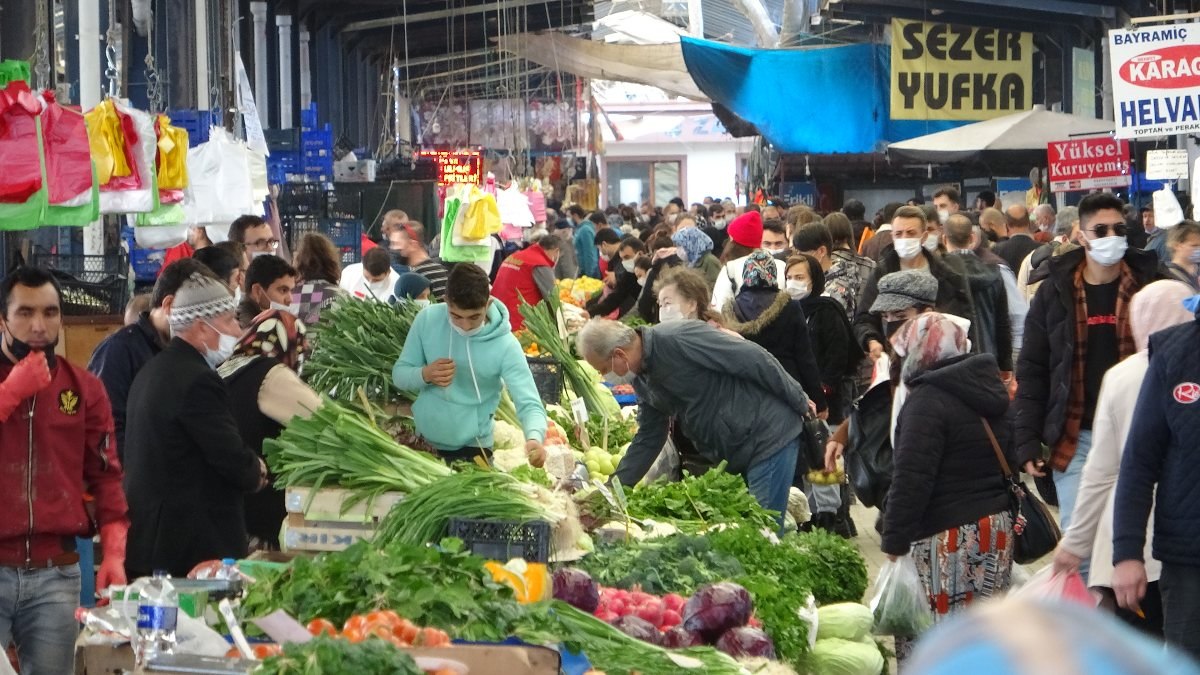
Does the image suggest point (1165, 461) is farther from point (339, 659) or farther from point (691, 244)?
point (691, 244)

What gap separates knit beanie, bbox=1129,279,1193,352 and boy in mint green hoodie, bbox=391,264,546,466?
2639 millimetres

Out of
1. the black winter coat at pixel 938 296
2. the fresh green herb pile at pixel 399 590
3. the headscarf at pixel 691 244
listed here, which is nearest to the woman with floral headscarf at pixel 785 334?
the black winter coat at pixel 938 296

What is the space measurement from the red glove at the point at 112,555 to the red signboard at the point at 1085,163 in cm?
1298

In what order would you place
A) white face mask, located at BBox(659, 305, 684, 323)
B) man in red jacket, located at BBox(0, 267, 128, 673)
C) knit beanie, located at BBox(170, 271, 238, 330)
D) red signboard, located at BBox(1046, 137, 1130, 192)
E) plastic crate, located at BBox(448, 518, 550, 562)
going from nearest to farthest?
man in red jacket, located at BBox(0, 267, 128, 673), plastic crate, located at BBox(448, 518, 550, 562), knit beanie, located at BBox(170, 271, 238, 330), white face mask, located at BBox(659, 305, 684, 323), red signboard, located at BBox(1046, 137, 1130, 192)

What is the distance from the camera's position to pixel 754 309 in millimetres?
9570

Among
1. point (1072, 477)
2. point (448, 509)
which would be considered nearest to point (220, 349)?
point (448, 509)

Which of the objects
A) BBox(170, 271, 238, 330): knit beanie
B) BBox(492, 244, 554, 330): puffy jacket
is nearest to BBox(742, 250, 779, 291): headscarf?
BBox(170, 271, 238, 330): knit beanie

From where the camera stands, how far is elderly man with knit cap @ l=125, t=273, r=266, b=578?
5.87 metres

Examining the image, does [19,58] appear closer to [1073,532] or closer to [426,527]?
[426,527]

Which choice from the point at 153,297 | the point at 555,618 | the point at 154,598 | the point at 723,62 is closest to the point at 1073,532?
the point at 555,618

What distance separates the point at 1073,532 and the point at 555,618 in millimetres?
1657

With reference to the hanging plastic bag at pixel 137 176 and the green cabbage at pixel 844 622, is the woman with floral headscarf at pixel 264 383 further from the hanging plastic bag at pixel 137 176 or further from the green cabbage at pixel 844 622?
the green cabbage at pixel 844 622

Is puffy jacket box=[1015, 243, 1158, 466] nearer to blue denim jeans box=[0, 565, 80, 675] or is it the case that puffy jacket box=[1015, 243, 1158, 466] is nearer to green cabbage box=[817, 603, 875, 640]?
green cabbage box=[817, 603, 875, 640]

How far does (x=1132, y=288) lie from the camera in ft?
23.1
